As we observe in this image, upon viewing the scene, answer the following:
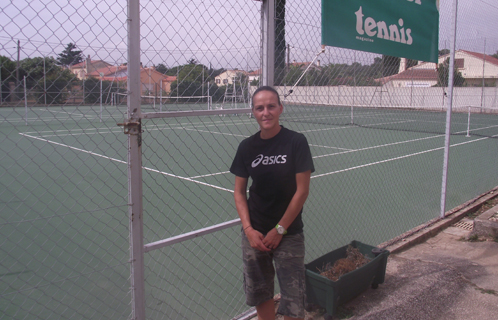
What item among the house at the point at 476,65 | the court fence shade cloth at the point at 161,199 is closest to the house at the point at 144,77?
the court fence shade cloth at the point at 161,199

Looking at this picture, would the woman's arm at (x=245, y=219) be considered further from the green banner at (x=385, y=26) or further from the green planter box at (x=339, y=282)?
the green banner at (x=385, y=26)

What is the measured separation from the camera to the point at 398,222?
5754 mm

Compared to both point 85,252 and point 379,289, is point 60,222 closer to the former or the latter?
point 85,252

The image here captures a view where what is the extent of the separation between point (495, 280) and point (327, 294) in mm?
1980

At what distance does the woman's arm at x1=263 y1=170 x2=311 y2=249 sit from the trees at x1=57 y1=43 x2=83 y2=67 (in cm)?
137

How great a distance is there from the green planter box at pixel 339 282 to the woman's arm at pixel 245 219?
3.11 feet

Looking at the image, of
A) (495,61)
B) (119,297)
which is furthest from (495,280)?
(495,61)

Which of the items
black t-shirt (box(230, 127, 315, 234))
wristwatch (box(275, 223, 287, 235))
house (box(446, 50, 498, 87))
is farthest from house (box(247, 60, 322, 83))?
house (box(446, 50, 498, 87))

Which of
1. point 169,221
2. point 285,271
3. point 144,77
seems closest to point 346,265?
point 285,271

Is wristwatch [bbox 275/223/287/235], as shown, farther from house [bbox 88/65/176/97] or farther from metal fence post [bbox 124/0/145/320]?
house [bbox 88/65/176/97]

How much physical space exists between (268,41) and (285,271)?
1663 mm

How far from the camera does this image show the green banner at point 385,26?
12.1 ft

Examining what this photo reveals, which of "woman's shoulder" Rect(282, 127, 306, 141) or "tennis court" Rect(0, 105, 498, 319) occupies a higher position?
"woman's shoulder" Rect(282, 127, 306, 141)

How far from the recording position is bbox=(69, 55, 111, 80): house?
7.35 feet
